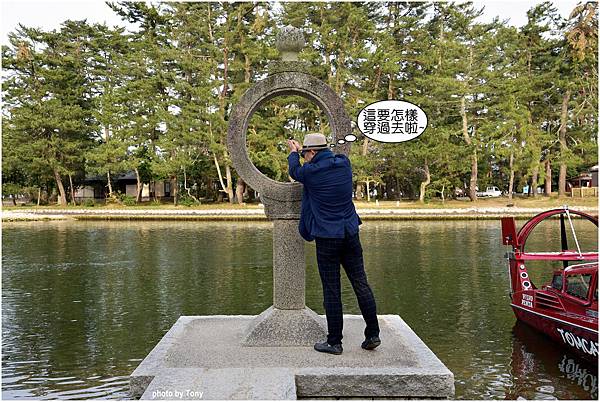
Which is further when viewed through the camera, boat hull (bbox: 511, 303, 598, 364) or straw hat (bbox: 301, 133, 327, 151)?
boat hull (bbox: 511, 303, 598, 364)

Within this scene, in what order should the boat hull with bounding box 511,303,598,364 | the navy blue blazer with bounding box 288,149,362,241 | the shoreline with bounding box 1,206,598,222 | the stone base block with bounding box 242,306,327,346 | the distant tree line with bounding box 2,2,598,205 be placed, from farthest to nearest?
the distant tree line with bounding box 2,2,598,205
the shoreline with bounding box 1,206,598,222
the boat hull with bounding box 511,303,598,364
the stone base block with bounding box 242,306,327,346
the navy blue blazer with bounding box 288,149,362,241

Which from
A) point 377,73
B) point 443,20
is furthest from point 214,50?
point 443,20

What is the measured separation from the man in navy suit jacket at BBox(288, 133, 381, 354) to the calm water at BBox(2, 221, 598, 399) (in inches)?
60.7

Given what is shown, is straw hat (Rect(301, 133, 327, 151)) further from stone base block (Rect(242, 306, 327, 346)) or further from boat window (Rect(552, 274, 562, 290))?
boat window (Rect(552, 274, 562, 290))

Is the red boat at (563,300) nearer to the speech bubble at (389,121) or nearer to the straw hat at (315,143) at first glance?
the speech bubble at (389,121)

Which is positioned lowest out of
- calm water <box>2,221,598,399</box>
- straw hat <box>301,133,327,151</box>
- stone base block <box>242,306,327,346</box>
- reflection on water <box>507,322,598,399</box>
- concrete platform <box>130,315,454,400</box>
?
reflection on water <box>507,322,598,399</box>

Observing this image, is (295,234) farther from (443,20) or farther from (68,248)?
(443,20)

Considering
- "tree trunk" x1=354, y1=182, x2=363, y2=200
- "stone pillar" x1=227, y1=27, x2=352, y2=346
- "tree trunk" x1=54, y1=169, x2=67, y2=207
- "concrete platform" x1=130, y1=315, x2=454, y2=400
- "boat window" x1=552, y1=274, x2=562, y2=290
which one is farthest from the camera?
"tree trunk" x1=54, y1=169, x2=67, y2=207

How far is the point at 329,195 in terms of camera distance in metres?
Answer: 5.52

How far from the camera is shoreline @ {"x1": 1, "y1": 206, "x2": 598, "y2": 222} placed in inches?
1244

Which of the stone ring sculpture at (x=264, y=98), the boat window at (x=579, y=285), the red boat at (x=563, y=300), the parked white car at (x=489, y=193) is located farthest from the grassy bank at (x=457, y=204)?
the stone ring sculpture at (x=264, y=98)

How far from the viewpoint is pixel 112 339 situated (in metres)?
8.23

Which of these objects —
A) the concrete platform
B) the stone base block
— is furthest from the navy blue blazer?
the concrete platform

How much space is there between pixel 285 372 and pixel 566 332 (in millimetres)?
4391
